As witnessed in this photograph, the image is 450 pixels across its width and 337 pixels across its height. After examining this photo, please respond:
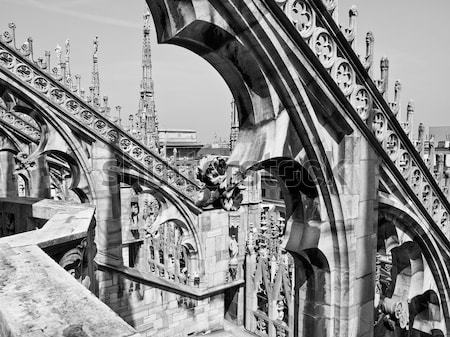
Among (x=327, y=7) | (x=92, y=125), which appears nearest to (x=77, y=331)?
(x=327, y=7)

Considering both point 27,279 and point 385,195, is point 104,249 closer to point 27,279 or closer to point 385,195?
point 385,195

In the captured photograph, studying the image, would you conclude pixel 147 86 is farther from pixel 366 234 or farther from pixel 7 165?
pixel 366 234

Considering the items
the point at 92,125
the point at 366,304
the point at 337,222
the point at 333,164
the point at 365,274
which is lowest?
the point at 366,304

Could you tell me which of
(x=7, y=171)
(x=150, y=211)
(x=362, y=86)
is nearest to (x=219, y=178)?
(x=362, y=86)

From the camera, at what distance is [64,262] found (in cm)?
273

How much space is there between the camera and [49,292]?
1.70 meters

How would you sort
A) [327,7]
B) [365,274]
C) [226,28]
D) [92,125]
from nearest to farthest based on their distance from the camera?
1. [226,28]
2. [327,7]
3. [365,274]
4. [92,125]

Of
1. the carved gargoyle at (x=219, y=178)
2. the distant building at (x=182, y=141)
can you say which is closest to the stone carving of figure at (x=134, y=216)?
the carved gargoyle at (x=219, y=178)

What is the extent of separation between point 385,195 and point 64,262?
139 inches

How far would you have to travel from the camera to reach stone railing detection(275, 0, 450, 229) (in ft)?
11.7

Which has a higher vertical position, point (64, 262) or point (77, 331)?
point (77, 331)

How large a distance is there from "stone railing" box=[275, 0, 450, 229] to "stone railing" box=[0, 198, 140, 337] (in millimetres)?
2631

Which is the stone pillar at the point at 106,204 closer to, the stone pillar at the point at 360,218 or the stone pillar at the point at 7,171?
the stone pillar at the point at 7,171

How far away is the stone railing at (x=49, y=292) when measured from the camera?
137 centimetres
